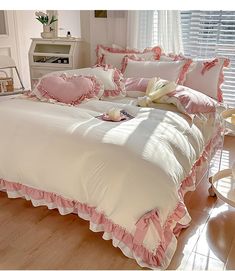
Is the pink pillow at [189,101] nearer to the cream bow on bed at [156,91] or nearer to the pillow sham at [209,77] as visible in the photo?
the cream bow on bed at [156,91]

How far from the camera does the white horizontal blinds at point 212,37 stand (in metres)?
2.96

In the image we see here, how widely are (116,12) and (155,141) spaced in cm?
214

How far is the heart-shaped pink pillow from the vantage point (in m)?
2.36

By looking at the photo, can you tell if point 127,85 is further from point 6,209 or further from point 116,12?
point 6,209

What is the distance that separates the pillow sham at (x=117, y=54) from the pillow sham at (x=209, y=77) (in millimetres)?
466

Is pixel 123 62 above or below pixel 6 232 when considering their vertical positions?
above

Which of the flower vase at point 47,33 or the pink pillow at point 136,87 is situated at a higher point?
the flower vase at point 47,33

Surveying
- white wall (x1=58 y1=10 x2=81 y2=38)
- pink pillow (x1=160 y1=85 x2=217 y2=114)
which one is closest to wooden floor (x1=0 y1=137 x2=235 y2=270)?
pink pillow (x1=160 y1=85 x2=217 y2=114)

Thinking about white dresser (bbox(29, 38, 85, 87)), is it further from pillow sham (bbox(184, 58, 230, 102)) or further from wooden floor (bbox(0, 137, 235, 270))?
wooden floor (bbox(0, 137, 235, 270))

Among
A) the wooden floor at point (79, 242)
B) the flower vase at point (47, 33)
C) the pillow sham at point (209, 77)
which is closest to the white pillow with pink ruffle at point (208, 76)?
the pillow sham at point (209, 77)

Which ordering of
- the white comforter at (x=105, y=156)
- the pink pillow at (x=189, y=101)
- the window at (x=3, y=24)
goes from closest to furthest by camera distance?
the white comforter at (x=105, y=156)
the pink pillow at (x=189, y=101)
the window at (x=3, y=24)

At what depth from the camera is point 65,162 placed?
1.64 metres
